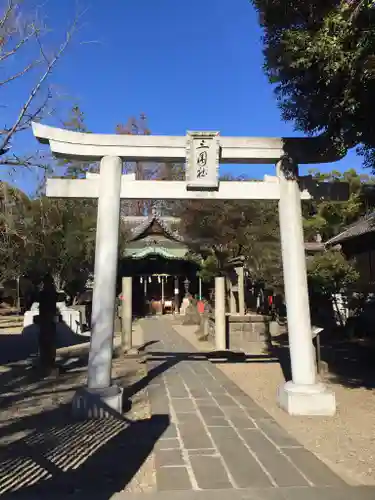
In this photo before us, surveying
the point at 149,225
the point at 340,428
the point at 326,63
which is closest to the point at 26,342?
the point at 340,428

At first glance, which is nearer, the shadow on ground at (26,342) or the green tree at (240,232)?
the shadow on ground at (26,342)

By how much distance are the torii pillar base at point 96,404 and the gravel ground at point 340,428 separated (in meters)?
2.13

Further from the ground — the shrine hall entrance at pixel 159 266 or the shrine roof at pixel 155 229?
the shrine roof at pixel 155 229

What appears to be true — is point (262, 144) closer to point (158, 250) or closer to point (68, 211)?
point (68, 211)

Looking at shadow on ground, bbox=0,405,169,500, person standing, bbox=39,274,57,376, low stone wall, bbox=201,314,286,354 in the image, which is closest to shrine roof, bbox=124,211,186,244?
low stone wall, bbox=201,314,286,354

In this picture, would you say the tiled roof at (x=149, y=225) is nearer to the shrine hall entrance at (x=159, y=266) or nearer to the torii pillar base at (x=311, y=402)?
the shrine hall entrance at (x=159, y=266)

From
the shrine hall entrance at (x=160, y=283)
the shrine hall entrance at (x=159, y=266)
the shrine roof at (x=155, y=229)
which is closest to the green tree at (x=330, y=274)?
the shrine hall entrance at (x=159, y=266)

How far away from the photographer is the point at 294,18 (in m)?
5.68

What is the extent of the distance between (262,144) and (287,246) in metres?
1.53

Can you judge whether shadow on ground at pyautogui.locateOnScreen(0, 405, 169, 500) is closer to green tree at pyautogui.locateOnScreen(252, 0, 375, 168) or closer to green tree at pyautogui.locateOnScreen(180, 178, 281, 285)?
green tree at pyautogui.locateOnScreen(252, 0, 375, 168)

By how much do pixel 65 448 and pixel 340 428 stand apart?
3220 mm

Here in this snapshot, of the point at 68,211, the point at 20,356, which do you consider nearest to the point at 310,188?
the point at 20,356

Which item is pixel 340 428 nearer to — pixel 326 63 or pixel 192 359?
pixel 326 63

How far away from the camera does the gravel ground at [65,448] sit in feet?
12.0
